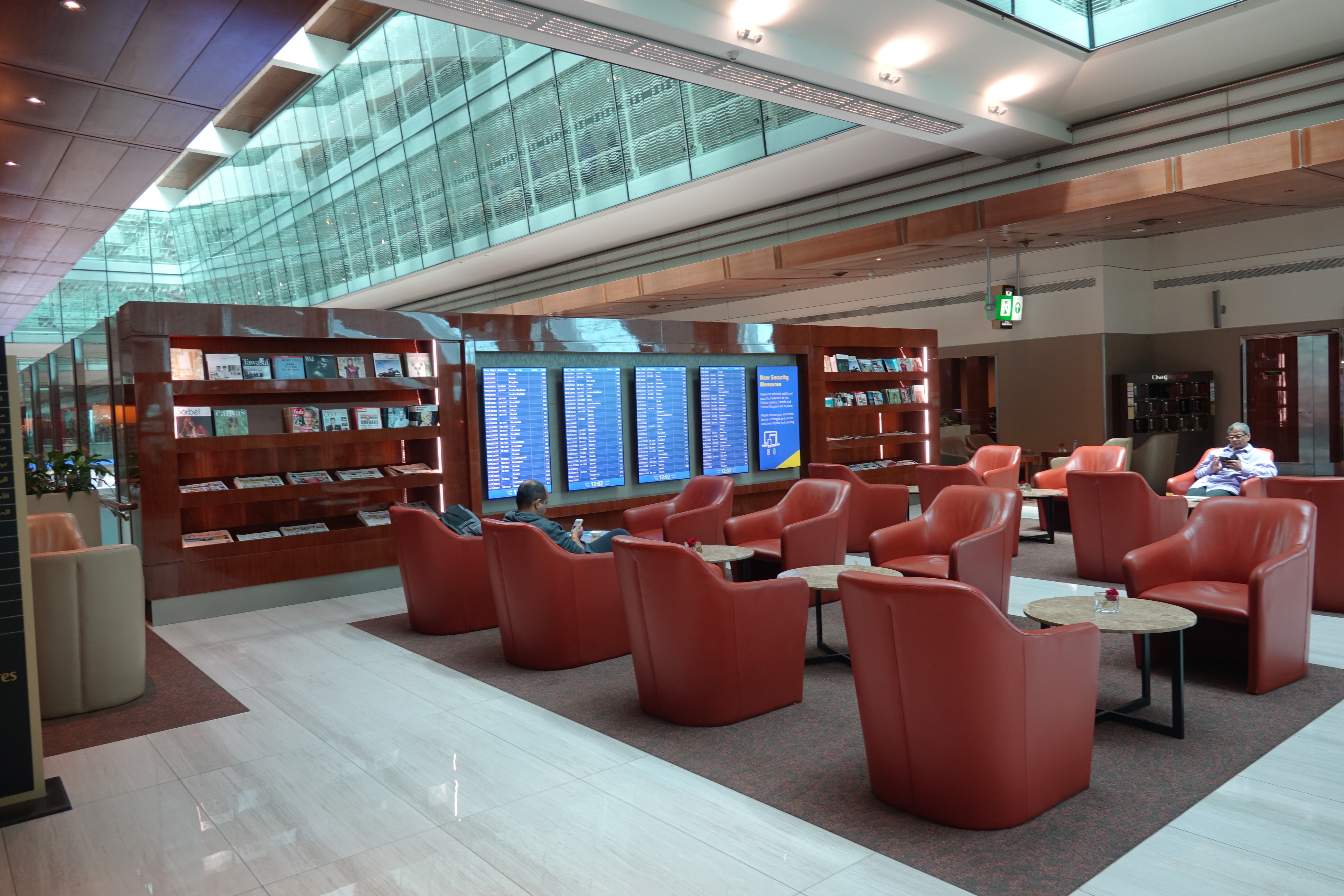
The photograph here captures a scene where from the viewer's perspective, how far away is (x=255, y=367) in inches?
259

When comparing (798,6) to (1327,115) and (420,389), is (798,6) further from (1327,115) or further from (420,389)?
(1327,115)

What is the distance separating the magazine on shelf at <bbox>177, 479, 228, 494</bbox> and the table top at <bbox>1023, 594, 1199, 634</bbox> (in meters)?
5.65

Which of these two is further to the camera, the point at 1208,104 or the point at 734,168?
the point at 734,168

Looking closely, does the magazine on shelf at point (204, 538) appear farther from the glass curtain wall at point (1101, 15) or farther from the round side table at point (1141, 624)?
the glass curtain wall at point (1101, 15)

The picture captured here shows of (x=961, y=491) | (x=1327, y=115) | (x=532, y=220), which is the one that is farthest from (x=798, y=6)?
(x=532, y=220)

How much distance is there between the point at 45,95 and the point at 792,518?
20.1ft

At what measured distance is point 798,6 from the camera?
22.0 ft

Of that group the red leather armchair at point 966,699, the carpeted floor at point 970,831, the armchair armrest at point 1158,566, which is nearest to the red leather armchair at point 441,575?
the carpeted floor at point 970,831

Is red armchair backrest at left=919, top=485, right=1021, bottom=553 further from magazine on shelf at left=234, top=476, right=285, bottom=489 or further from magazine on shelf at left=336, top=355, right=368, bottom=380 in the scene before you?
magazine on shelf at left=234, top=476, right=285, bottom=489

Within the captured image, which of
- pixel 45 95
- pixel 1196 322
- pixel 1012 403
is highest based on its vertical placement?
pixel 45 95

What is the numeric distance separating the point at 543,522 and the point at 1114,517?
435cm

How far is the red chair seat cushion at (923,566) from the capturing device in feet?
17.2

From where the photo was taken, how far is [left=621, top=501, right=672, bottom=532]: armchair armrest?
717 centimetres

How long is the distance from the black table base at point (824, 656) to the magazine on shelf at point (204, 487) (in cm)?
448
